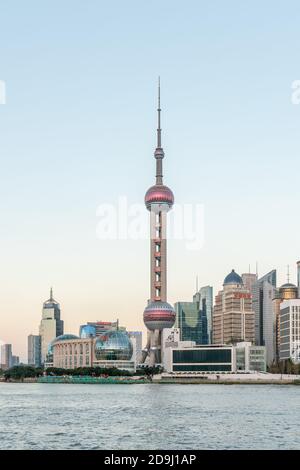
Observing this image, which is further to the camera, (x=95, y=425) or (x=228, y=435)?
(x=95, y=425)

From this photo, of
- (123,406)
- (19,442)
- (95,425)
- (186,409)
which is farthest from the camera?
(123,406)

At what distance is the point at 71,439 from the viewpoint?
3017 inches

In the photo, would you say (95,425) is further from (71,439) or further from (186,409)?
(186,409)

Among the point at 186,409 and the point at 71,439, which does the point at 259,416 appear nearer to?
the point at 186,409
